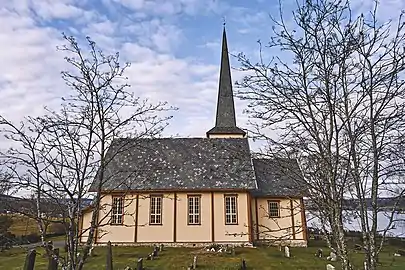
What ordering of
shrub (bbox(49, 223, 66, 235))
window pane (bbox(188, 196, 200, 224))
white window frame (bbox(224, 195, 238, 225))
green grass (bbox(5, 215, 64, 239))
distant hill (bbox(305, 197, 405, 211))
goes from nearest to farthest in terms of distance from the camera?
distant hill (bbox(305, 197, 405, 211))
shrub (bbox(49, 223, 66, 235))
green grass (bbox(5, 215, 64, 239))
white window frame (bbox(224, 195, 238, 225))
window pane (bbox(188, 196, 200, 224))

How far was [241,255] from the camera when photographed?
2169cm

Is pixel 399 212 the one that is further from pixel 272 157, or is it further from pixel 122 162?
pixel 122 162

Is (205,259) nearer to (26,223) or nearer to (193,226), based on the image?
(193,226)

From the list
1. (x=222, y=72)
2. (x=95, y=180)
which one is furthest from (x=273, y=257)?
(x=222, y=72)

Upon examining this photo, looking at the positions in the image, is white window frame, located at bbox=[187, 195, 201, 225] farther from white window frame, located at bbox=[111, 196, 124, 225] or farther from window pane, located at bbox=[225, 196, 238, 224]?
white window frame, located at bbox=[111, 196, 124, 225]

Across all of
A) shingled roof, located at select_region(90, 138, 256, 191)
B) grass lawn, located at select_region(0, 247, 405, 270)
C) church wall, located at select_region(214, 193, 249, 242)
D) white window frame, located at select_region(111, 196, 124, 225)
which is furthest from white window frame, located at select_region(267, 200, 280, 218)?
white window frame, located at select_region(111, 196, 124, 225)

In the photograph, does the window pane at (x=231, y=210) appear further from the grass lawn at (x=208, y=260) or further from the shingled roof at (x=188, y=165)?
the grass lawn at (x=208, y=260)

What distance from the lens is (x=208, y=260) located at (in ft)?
65.3

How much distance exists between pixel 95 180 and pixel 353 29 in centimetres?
415

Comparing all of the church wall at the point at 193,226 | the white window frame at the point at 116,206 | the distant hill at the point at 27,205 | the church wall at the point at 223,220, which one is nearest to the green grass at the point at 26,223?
the distant hill at the point at 27,205

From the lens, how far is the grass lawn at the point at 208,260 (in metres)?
18.4

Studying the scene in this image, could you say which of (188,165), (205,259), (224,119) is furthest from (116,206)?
(224,119)

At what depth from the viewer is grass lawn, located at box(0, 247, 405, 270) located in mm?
18375

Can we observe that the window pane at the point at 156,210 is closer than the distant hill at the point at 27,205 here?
No
